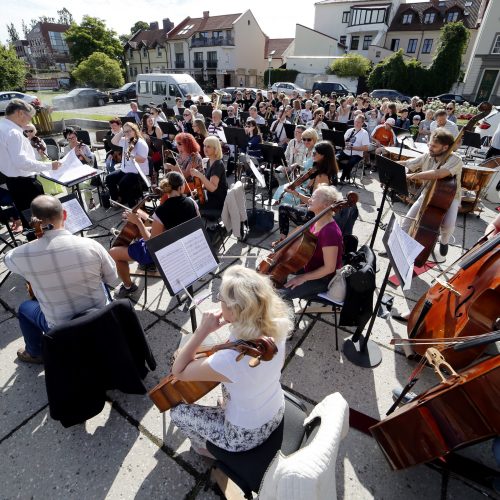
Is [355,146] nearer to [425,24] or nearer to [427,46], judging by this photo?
[427,46]

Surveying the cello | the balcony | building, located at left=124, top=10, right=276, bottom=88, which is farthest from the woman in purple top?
the balcony

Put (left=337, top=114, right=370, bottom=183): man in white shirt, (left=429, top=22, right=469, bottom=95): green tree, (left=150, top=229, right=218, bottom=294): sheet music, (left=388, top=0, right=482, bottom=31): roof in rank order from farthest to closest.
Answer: (left=388, top=0, right=482, bottom=31): roof → (left=429, top=22, right=469, bottom=95): green tree → (left=337, top=114, right=370, bottom=183): man in white shirt → (left=150, top=229, right=218, bottom=294): sheet music

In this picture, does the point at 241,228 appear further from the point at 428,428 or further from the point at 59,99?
the point at 59,99

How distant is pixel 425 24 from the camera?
35.2 meters

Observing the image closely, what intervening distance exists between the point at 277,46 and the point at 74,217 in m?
48.5

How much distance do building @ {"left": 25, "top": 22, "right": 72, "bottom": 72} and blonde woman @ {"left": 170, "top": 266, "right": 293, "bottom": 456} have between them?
7117 cm

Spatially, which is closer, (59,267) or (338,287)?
(59,267)

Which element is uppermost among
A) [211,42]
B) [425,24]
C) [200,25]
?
[425,24]

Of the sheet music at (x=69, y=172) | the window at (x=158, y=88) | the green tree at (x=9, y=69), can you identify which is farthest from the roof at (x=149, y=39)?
the sheet music at (x=69, y=172)

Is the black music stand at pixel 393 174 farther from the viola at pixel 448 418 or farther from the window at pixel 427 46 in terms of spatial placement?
the window at pixel 427 46

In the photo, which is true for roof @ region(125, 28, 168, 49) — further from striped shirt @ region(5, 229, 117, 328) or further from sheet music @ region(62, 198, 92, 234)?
striped shirt @ region(5, 229, 117, 328)

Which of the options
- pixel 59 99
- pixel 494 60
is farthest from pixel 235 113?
pixel 494 60

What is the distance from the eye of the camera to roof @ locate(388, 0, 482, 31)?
33.2 meters

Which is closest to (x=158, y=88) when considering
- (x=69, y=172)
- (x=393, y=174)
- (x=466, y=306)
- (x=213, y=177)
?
(x=69, y=172)
